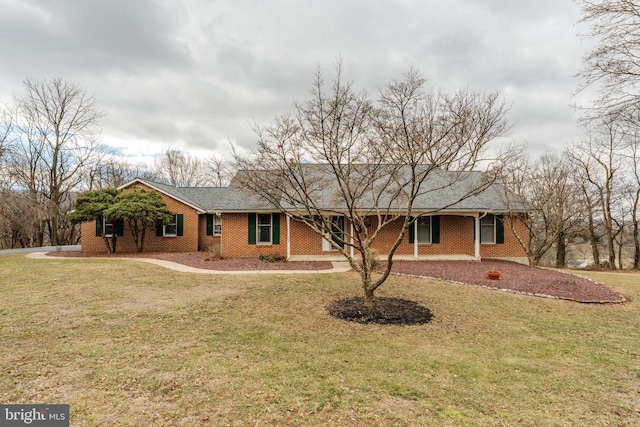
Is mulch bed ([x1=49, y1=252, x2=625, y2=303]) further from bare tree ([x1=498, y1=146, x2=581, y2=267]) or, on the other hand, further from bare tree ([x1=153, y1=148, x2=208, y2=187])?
bare tree ([x1=153, y1=148, x2=208, y2=187])

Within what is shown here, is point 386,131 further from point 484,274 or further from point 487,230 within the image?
point 487,230

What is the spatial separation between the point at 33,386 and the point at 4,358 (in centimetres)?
128

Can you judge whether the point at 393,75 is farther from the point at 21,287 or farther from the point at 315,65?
the point at 21,287

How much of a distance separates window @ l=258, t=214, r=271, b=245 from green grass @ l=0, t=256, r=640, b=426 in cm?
814

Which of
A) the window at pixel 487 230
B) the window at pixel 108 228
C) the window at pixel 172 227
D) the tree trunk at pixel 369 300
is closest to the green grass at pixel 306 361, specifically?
the tree trunk at pixel 369 300

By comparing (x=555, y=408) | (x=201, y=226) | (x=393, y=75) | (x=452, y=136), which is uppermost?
(x=393, y=75)

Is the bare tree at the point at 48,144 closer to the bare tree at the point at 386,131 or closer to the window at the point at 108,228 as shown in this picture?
the window at the point at 108,228

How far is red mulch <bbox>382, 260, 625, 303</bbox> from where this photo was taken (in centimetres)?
879

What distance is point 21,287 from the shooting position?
8.72 m

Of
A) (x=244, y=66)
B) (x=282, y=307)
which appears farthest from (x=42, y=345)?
(x=244, y=66)

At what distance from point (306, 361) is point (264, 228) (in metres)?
12.4

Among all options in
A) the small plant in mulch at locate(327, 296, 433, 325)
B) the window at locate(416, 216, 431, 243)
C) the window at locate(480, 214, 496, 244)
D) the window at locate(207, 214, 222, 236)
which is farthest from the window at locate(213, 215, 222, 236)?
the window at locate(480, 214, 496, 244)

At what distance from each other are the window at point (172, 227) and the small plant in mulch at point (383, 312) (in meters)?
14.3

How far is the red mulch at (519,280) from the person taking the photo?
8789mm
